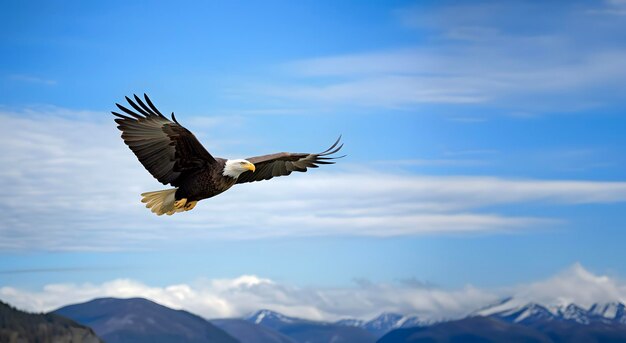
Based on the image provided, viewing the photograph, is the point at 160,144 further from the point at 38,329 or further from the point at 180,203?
the point at 38,329

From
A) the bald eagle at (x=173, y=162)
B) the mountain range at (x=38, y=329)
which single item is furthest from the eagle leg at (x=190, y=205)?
the mountain range at (x=38, y=329)

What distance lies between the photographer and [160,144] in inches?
870

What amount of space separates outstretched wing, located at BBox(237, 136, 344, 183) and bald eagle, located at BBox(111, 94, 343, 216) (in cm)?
327

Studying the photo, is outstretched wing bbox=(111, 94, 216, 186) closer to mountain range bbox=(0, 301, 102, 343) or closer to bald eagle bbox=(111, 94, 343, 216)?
bald eagle bbox=(111, 94, 343, 216)

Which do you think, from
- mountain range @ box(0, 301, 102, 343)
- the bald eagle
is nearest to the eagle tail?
the bald eagle

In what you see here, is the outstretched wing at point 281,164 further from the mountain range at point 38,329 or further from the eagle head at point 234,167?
the mountain range at point 38,329

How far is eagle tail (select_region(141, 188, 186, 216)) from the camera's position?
22.0m

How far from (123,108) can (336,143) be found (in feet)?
24.4

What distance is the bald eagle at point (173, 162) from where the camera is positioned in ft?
70.0

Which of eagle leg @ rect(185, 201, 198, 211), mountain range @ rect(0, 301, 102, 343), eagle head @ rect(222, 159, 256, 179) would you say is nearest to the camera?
eagle head @ rect(222, 159, 256, 179)

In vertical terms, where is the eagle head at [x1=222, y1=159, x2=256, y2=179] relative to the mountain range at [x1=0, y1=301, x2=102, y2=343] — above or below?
above

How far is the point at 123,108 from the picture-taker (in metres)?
22.3

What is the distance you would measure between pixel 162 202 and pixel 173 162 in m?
1.07

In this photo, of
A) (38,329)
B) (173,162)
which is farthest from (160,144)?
(38,329)
